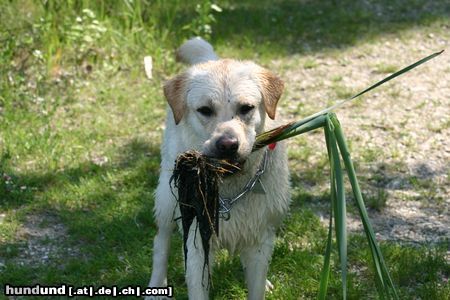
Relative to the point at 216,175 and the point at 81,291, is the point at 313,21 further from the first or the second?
the point at 216,175

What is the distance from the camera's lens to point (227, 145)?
324cm

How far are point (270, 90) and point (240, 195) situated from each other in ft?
1.73

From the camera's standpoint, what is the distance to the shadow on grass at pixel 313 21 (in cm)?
779

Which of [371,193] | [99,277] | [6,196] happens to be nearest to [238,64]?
[99,277]

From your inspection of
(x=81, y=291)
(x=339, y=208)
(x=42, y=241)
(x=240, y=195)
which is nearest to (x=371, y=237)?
(x=339, y=208)

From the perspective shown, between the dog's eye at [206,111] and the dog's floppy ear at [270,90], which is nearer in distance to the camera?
the dog's eye at [206,111]

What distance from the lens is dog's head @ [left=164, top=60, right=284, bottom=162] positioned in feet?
10.8

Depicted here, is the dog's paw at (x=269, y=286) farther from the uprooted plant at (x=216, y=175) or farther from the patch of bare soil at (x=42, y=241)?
the patch of bare soil at (x=42, y=241)

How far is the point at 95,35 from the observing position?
6.98 m

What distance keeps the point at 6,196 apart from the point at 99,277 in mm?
1198

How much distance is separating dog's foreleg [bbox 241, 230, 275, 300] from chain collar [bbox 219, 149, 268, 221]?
255 millimetres

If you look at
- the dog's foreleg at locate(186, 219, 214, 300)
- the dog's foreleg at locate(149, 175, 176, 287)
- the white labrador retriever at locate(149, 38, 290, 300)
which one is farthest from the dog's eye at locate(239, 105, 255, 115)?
the dog's foreleg at locate(149, 175, 176, 287)

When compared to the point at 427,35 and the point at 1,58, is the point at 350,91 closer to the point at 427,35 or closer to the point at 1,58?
the point at 427,35

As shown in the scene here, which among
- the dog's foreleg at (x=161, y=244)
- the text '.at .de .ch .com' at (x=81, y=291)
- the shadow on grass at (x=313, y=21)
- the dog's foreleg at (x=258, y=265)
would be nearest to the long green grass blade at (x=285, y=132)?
the dog's foreleg at (x=258, y=265)
